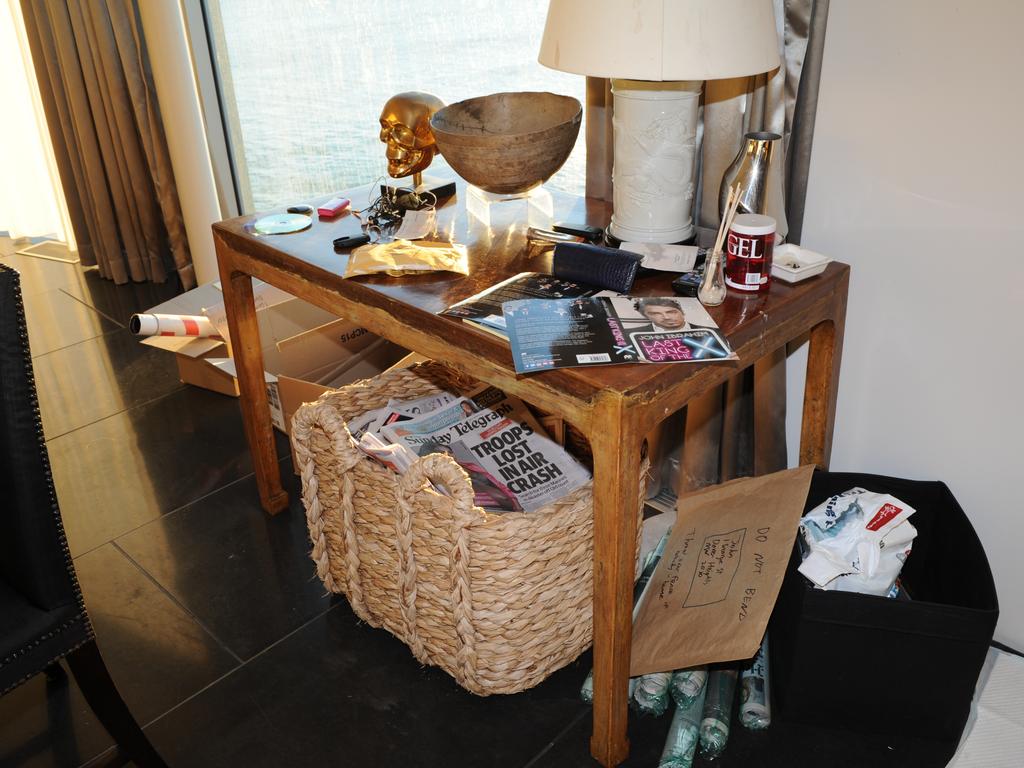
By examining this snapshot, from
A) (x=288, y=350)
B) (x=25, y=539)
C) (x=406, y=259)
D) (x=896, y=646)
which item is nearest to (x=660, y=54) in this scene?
(x=406, y=259)

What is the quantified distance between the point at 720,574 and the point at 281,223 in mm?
990

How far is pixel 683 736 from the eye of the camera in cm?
132

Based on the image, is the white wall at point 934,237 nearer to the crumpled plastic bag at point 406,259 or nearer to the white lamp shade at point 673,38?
the white lamp shade at point 673,38

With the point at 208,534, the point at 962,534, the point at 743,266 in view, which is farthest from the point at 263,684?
the point at 962,534

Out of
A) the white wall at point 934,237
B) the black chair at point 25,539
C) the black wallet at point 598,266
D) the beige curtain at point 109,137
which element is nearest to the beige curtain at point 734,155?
the white wall at point 934,237

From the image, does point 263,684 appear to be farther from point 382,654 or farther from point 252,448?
point 252,448

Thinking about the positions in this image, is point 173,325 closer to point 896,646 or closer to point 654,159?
point 654,159

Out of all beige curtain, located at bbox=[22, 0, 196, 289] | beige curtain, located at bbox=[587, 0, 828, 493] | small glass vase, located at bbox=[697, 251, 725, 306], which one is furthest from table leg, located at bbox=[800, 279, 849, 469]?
beige curtain, located at bbox=[22, 0, 196, 289]

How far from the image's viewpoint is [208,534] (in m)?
1.87

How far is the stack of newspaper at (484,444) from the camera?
1.42m

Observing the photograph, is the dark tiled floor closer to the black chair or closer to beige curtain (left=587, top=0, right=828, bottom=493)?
the black chair

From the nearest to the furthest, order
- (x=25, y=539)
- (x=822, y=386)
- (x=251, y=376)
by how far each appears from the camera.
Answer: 1. (x=25, y=539)
2. (x=822, y=386)
3. (x=251, y=376)

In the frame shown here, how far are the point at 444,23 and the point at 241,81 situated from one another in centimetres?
100

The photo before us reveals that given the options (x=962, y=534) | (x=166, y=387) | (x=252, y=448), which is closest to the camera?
(x=962, y=534)
